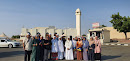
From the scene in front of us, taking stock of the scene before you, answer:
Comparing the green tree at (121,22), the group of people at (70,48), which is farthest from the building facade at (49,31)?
the group of people at (70,48)

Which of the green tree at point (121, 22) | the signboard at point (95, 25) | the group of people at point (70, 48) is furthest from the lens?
the signboard at point (95, 25)

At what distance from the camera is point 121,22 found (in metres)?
40.3

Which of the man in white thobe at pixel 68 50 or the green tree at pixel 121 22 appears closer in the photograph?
the man in white thobe at pixel 68 50

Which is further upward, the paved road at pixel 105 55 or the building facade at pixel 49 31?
the building facade at pixel 49 31

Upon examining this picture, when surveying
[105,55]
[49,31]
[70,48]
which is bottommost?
[105,55]

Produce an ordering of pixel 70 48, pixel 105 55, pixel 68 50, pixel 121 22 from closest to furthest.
→ pixel 70 48 < pixel 68 50 < pixel 105 55 < pixel 121 22

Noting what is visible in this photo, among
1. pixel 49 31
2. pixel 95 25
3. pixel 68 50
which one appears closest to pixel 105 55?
pixel 68 50

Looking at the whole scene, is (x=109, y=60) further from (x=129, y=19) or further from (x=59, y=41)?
(x=129, y=19)

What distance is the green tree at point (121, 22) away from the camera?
38.4m

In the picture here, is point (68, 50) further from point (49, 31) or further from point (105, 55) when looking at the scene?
point (49, 31)

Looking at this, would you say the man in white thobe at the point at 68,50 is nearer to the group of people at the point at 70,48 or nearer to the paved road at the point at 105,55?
the group of people at the point at 70,48

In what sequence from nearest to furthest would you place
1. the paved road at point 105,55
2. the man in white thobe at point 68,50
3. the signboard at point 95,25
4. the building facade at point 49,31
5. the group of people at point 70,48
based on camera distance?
the group of people at point 70,48 → the man in white thobe at point 68,50 → the paved road at point 105,55 → the signboard at point 95,25 → the building facade at point 49,31

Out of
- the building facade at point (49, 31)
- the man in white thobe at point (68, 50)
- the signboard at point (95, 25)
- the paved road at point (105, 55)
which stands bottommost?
the paved road at point (105, 55)

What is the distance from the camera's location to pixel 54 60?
861 centimetres
